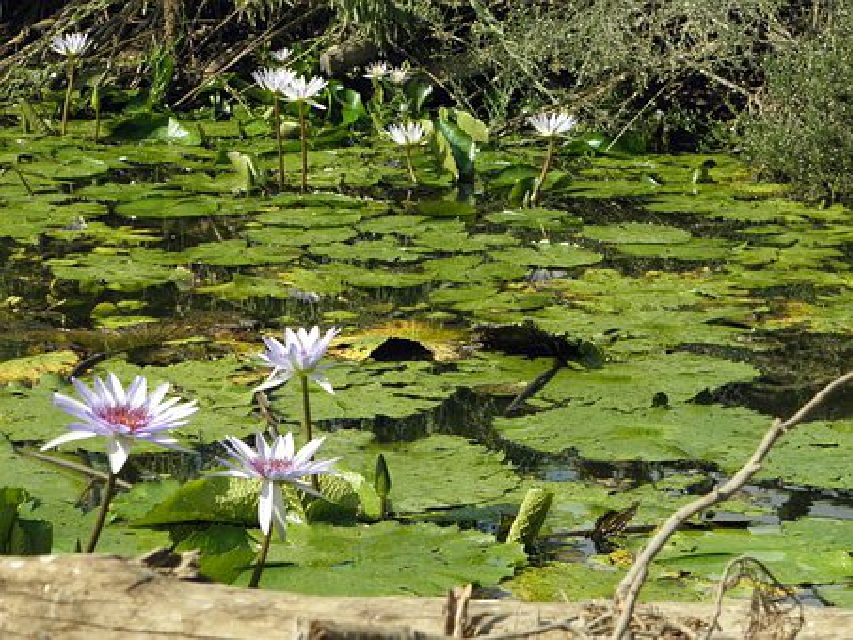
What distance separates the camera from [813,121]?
571 cm

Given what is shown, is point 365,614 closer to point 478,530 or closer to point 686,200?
point 478,530

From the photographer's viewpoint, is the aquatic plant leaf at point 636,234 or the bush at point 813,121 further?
the bush at point 813,121

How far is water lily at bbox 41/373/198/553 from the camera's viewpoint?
6.65 feet

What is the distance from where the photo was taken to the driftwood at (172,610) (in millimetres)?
1672

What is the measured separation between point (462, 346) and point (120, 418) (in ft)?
6.27

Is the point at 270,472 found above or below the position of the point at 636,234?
below

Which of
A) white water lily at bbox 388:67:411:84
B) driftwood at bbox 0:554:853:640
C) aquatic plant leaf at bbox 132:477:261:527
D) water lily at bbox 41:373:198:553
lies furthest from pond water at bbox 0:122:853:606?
white water lily at bbox 388:67:411:84

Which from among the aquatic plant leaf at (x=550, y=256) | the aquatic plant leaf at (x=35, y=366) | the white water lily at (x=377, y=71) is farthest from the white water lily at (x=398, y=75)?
the aquatic plant leaf at (x=35, y=366)

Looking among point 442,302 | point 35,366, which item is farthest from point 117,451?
point 442,302

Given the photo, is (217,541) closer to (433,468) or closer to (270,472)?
(270,472)

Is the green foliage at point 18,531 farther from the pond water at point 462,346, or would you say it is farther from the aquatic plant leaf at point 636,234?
the aquatic plant leaf at point 636,234

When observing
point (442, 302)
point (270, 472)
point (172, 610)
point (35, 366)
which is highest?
point (442, 302)

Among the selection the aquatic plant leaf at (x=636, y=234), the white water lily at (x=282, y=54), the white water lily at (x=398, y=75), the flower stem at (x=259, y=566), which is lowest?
the flower stem at (x=259, y=566)

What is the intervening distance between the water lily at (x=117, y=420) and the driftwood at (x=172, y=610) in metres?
0.30
